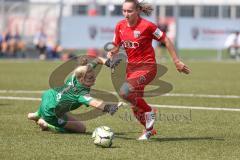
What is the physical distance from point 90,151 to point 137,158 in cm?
83

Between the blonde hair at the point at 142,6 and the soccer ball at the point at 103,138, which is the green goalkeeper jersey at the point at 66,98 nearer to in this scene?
the soccer ball at the point at 103,138

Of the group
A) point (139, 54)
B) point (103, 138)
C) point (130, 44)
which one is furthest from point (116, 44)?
point (103, 138)

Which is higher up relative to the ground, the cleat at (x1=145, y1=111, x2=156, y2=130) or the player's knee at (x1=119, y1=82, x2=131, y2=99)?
the player's knee at (x1=119, y1=82, x2=131, y2=99)

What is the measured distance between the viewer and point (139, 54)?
11078 mm

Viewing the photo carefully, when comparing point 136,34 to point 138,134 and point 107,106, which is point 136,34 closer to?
point 107,106

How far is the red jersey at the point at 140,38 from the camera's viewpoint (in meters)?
11.0

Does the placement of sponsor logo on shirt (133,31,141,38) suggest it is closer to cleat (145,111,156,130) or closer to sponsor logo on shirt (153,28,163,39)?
sponsor logo on shirt (153,28,163,39)

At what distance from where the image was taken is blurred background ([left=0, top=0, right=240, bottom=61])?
39.4 m

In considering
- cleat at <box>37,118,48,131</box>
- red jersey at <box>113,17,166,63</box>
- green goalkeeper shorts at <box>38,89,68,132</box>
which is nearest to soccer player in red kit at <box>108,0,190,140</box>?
red jersey at <box>113,17,166,63</box>

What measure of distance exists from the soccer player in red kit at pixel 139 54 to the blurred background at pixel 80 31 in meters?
27.5

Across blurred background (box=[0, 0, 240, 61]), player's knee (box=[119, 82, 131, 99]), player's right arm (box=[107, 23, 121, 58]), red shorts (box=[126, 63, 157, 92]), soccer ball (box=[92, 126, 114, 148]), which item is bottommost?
blurred background (box=[0, 0, 240, 61])

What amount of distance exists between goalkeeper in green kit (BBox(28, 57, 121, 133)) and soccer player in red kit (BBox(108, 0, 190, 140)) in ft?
1.06

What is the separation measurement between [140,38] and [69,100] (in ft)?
4.87

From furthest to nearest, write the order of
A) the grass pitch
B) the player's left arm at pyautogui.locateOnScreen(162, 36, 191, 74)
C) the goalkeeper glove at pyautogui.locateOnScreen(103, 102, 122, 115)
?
the player's left arm at pyautogui.locateOnScreen(162, 36, 191, 74) → the goalkeeper glove at pyautogui.locateOnScreen(103, 102, 122, 115) → the grass pitch
